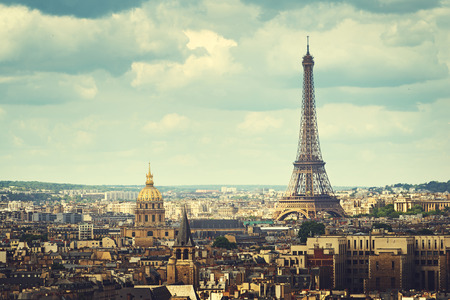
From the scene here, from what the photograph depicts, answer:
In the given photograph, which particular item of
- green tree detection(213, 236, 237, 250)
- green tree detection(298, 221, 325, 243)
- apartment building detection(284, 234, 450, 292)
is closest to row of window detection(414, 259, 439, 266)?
apartment building detection(284, 234, 450, 292)

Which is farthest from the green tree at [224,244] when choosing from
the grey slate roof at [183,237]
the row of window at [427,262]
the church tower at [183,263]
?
the church tower at [183,263]

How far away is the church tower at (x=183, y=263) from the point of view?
10969cm

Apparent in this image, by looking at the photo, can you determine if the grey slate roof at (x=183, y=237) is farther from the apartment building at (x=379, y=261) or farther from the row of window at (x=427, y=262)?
the row of window at (x=427, y=262)

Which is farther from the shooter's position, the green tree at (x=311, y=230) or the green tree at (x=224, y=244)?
the green tree at (x=311, y=230)

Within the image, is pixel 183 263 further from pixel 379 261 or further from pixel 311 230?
pixel 311 230

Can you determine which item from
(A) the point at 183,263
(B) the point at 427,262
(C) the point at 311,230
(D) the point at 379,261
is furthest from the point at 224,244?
(A) the point at 183,263

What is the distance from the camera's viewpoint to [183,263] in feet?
365

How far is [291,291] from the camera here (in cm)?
10444

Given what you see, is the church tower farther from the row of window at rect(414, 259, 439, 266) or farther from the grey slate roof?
the row of window at rect(414, 259, 439, 266)

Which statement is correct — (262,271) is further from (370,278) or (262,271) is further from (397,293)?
(397,293)

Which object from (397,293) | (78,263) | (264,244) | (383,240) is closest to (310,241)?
(383,240)

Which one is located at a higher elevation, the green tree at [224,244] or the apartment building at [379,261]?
the green tree at [224,244]

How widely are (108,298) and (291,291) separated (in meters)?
12.6

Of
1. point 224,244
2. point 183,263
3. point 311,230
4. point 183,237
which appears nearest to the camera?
point 183,263
